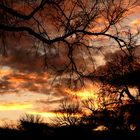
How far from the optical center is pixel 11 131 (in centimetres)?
9650

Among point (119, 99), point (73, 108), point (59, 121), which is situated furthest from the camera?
point (59, 121)

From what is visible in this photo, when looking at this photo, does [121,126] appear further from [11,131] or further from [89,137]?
[11,131]

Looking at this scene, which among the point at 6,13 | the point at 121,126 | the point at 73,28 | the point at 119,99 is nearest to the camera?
the point at 6,13

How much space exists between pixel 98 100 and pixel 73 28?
86.2ft

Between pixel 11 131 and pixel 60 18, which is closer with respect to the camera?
pixel 60 18

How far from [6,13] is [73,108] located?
42.4 meters

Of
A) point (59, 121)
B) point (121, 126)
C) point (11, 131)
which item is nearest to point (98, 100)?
point (121, 126)

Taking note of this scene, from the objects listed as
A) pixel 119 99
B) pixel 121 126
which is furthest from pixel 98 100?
pixel 121 126

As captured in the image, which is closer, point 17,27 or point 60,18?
point 17,27

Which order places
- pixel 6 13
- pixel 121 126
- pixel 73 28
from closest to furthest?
pixel 6 13 → pixel 73 28 → pixel 121 126

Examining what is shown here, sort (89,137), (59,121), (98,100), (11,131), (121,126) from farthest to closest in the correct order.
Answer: (11,131) → (89,137) → (59,121) → (121,126) → (98,100)

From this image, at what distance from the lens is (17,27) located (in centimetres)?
1638

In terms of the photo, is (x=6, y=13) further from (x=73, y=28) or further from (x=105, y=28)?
(x=105, y=28)

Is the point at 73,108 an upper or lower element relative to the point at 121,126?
upper
